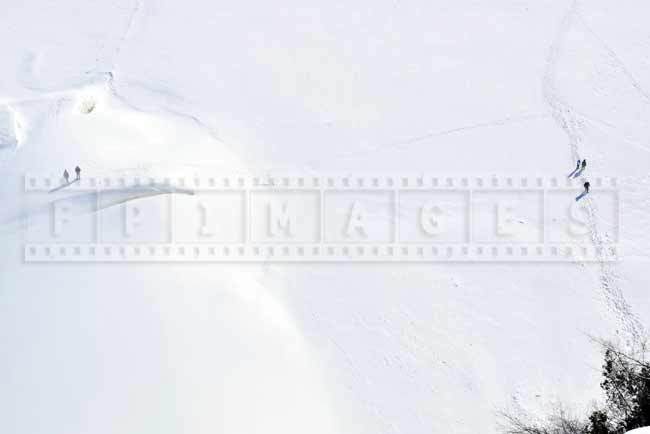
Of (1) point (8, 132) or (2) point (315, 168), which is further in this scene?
(2) point (315, 168)

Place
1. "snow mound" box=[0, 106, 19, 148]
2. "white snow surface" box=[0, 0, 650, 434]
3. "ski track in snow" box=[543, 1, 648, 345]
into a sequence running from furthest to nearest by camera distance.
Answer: "ski track in snow" box=[543, 1, 648, 345]
"snow mound" box=[0, 106, 19, 148]
"white snow surface" box=[0, 0, 650, 434]

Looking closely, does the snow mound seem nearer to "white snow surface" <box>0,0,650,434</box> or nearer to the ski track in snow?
"white snow surface" <box>0,0,650,434</box>

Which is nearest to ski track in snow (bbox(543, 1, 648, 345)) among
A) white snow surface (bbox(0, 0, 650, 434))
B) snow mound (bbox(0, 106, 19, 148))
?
white snow surface (bbox(0, 0, 650, 434))

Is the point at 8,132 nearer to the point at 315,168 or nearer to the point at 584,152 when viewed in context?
the point at 315,168

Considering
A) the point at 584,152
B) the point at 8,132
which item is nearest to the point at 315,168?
the point at 584,152

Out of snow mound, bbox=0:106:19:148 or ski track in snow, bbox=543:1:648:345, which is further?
ski track in snow, bbox=543:1:648:345

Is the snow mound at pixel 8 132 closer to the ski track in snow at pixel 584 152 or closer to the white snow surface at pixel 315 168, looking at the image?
the white snow surface at pixel 315 168

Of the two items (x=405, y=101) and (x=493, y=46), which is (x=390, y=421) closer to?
(x=405, y=101)

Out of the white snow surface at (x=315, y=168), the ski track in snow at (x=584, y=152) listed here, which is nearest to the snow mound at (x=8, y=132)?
the white snow surface at (x=315, y=168)
